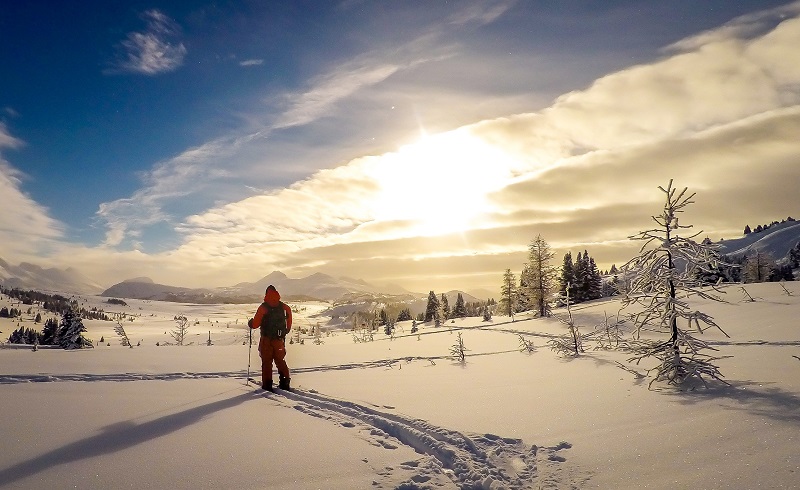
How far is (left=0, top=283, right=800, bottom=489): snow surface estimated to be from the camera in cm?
347

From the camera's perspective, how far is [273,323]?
30.0 feet

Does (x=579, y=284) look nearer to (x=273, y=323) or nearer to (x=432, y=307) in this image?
(x=432, y=307)

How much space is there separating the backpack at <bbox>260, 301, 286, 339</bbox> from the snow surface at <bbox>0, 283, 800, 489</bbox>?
1.21 m

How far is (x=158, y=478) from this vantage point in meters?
3.52

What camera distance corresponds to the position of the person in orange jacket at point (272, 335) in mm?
8289

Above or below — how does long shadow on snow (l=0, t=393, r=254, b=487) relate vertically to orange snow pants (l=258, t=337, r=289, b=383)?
below

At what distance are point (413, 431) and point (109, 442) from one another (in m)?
3.47

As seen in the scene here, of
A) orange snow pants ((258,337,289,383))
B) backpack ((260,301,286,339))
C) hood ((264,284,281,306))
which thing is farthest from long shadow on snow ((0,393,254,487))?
hood ((264,284,281,306))

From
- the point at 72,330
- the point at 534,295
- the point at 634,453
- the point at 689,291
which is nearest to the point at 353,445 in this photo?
the point at 634,453

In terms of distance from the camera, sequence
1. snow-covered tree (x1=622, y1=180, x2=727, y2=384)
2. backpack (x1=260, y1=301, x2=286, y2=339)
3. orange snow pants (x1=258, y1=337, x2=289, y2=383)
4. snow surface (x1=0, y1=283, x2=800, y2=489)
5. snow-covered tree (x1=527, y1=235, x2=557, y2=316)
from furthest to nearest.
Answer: snow-covered tree (x1=527, y1=235, x2=557, y2=316) < backpack (x1=260, y1=301, x2=286, y2=339) < orange snow pants (x1=258, y1=337, x2=289, y2=383) < snow-covered tree (x1=622, y1=180, x2=727, y2=384) < snow surface (x1=0, y1=283, x2=800, y2=489)

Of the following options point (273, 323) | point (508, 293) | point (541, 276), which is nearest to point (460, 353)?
point (273, 323)

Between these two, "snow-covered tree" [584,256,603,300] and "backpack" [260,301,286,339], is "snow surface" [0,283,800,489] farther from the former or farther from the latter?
"snow-covered tree" [584,256,603,300]

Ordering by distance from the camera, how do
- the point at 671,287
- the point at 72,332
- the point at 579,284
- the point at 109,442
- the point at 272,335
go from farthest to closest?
the point at 579,284 < the point at 72,332 < the point at 272,335 < the point at 671,287 < the point at 109,442

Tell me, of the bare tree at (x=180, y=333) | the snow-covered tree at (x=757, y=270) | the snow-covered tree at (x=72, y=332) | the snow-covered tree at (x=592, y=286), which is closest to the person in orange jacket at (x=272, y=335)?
the snow-covered tree at (x=72, y=332)
